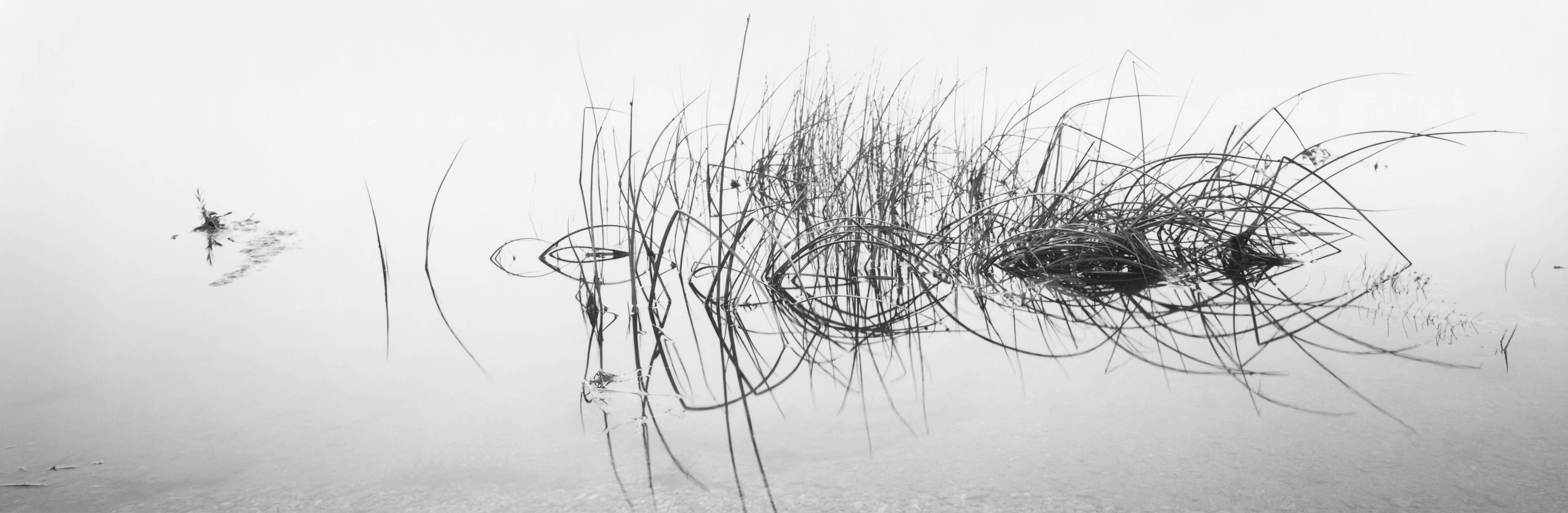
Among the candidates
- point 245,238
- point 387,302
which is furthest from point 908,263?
point 245,238

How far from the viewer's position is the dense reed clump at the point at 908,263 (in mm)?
1250

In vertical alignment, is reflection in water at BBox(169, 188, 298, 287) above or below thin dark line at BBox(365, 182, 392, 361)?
above

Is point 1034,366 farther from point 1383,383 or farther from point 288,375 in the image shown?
point 288,375

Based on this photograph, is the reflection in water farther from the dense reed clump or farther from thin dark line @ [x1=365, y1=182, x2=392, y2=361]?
the dense reed clump

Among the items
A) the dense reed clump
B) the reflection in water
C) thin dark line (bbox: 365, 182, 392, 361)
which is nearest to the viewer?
the dense reed clump

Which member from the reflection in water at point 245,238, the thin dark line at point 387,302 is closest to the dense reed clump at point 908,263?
the thin dark line at point 387,302

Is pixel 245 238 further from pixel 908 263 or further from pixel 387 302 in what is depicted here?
pixel 908 263

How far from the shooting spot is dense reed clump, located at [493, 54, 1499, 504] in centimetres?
125

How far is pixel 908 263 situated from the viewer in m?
1.55

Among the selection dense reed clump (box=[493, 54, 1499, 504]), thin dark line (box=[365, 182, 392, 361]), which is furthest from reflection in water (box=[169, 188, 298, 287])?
dense reed clump (box=[493, 54, 1499, 504])

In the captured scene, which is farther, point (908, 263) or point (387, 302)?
point (387, 302)

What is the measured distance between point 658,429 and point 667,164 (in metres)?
2.48

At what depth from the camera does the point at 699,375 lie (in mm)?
1186

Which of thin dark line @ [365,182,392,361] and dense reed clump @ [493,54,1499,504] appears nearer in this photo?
dense reed clump @ [493,54,1499,504]
